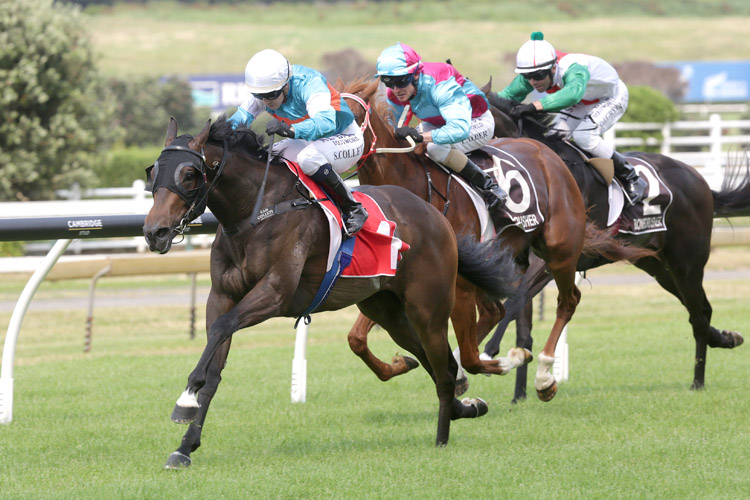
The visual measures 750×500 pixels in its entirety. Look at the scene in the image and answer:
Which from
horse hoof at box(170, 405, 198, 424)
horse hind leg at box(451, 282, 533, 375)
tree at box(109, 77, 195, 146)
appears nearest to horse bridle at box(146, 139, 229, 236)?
horse hoof at box(170, 405, 198, 424)

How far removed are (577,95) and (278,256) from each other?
2.80 meters

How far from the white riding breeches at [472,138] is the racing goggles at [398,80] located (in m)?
0.39

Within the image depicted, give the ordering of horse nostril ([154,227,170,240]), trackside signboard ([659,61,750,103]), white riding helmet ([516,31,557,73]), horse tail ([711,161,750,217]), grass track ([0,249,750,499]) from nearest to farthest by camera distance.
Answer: grass track ([0,249,750,499]) → horse nostril ([154,227,170,240]) → white riding helmet ([516,31,557,73]) → horse tail ([711,161,750,217]) → trackside signboard ([659,61,750,103])

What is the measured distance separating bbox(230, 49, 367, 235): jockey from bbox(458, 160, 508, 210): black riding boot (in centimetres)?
89

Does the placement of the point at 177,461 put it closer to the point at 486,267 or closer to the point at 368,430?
the point at 368,430

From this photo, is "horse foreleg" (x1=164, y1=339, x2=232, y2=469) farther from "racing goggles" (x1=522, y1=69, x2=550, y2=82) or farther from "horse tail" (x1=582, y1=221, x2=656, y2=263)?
"racing goggles" (x1=522, y1=69, x2=550, y2=82)

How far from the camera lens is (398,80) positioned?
19.2ft

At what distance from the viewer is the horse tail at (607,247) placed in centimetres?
690

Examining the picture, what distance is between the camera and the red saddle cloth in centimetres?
496

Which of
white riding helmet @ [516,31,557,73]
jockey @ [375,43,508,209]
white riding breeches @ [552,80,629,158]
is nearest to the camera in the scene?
jockey @ [375,43,508,209]

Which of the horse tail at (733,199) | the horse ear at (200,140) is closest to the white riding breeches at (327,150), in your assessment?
the horse ear at (200,140)

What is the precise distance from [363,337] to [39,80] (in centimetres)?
1285

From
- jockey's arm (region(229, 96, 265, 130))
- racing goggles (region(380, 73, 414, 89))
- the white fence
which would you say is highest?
racing goggles (region(380, 73, 414, 89))

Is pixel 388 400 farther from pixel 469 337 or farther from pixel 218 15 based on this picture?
pixel 218 15
